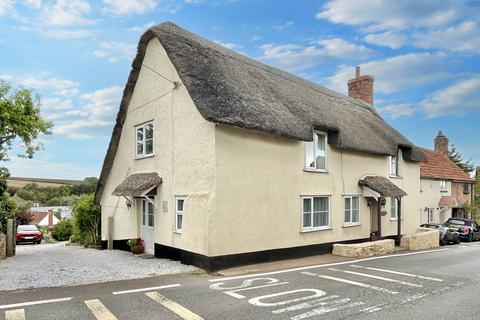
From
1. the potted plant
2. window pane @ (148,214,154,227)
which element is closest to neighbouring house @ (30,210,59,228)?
the potted plant

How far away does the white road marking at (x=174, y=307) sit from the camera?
702 centimetres

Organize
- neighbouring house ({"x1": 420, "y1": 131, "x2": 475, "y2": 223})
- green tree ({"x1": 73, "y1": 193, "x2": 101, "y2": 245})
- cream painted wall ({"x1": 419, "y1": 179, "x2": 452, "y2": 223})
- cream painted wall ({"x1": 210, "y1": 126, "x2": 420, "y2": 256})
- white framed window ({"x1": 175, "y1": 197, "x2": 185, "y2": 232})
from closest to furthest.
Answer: cream painted wall ({"x1": 210, "y1": 126, "x2": 420, "y2": 256}) < white framed window ({"x1": 175, "y1": 197, "x2": 185, "y2": 232}) < green tree ({"x1": 73, "y1": 193, "x2": 101, "y2": 245}) < cream painted wall ({"x1": 419, "y1": 179, "x2": 452, "y2": 223}) < neighbouring house ({"x1": 420, "y1": 131, "x2": 475, "y2": 223})

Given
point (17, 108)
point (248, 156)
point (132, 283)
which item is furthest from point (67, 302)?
point (17, 108)

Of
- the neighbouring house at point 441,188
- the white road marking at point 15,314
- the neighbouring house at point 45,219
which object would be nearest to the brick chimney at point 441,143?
the neighbouring house at point 441,188

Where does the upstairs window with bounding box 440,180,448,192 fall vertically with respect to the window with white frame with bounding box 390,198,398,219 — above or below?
above

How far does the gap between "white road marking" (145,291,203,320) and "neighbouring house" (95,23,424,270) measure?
10.4 feet

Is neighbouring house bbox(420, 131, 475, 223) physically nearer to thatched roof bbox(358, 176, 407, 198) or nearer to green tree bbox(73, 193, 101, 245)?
thatched roof bbox(358, 176, 407, 198)

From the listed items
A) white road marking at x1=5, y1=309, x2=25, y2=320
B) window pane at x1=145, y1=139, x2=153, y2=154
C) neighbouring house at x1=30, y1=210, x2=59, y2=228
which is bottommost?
neighbouring house at x1=30, y1=210, x2=59, y2=228

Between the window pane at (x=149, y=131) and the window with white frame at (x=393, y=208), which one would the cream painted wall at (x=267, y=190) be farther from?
the window pane at (x=149, y=131)

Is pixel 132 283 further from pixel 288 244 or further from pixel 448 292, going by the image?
pixel 448 292

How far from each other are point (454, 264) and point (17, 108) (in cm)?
1816

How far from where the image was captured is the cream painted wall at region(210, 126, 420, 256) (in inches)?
470

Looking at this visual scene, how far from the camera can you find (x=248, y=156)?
41.7ft

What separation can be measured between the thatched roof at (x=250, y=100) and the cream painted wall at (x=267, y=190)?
61cm
